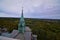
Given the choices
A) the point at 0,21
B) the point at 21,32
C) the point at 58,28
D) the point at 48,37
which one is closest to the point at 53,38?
the point at 48,37

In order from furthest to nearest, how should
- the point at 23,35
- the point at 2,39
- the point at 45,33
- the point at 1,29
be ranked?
the point at 1,29
the point at 45,33
the point at 23,35
the point at 2,39

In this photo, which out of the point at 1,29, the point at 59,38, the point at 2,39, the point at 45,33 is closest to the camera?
→ the point at 2,39

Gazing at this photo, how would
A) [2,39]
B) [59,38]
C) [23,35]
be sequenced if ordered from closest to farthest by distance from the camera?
[2,39] → [23,35] → [59,38]

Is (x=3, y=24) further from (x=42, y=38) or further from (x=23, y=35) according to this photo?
(x=23, y=35)

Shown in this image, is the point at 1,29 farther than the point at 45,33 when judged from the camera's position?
Yes

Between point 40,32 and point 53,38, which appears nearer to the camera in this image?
point 53,38

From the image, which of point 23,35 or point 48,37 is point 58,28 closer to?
point 48,37

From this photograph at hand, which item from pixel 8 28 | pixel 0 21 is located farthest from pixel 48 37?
pixel 0 21

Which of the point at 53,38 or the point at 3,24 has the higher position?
the point at 3,24

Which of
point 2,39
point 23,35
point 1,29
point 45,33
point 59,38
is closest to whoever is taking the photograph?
point 2,39
